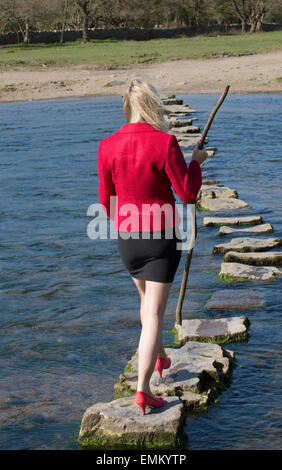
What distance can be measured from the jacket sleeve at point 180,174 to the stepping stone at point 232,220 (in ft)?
15.5

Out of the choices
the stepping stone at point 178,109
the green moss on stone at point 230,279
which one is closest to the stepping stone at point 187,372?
the green moss on stone at point 230,279

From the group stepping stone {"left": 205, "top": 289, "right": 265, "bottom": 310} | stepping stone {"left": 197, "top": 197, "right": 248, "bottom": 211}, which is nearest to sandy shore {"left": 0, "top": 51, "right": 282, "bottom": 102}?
stepping stone {"left": 197, "top": 197, "right": 248, "bottom": 211}

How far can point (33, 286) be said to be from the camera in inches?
259

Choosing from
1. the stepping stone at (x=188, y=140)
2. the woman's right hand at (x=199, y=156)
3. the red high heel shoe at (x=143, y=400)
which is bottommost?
the stepping stone at (x=188, y=140)

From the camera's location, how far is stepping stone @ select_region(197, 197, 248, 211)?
9211 mm

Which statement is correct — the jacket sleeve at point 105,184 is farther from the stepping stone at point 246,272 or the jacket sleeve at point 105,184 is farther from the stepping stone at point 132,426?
the stepping stone at point 246,272

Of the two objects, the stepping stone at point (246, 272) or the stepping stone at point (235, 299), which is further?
the stepping stone at point (246, 272)

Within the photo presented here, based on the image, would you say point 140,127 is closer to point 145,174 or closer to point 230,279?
point 145,174

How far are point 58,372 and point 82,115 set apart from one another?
17745 mm

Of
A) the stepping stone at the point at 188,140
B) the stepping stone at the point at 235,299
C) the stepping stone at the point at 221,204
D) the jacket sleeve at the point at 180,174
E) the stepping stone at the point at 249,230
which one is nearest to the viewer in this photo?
the jacket sleeve at the point at 180,174

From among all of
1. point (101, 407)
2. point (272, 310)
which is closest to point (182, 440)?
point (101, 407)

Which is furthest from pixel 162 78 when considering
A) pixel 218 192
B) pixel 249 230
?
pixel 249 230

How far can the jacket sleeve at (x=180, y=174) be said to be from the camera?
11.6 ft

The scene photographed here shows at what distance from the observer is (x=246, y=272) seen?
639cm
